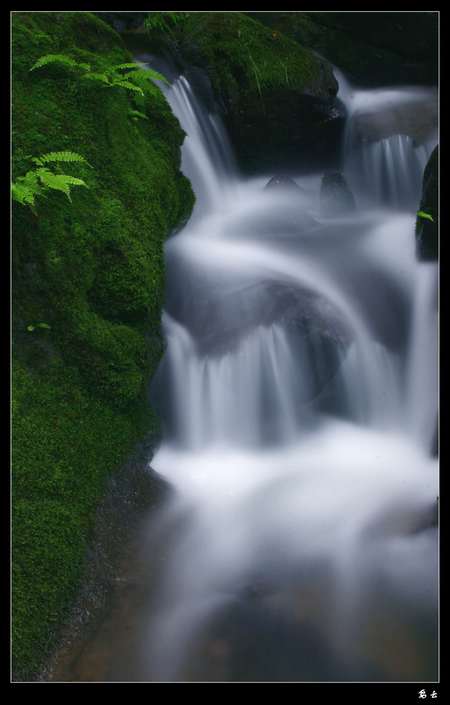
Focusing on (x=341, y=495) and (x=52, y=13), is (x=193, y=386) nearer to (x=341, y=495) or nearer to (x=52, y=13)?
(x=341, y=495)

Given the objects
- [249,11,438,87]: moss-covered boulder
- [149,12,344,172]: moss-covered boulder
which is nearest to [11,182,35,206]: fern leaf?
[149,12,344,172]: moss-covered boulder

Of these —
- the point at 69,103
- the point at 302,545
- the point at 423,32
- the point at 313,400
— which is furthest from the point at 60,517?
the point at 423,32

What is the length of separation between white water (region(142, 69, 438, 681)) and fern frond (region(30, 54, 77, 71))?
227 centimetres

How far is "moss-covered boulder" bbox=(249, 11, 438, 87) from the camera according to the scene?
1257 centimetres

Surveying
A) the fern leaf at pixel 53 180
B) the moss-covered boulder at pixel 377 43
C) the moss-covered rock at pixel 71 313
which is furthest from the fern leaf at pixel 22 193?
the moss-covered boulder at pixel 377 43

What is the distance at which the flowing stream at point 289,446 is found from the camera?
4.12 m

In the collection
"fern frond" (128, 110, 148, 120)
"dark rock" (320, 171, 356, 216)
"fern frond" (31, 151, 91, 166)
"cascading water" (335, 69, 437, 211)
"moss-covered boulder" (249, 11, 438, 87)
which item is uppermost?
"moss-covered boulder" (249, 11, 438, 87)

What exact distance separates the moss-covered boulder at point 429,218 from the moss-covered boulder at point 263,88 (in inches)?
126

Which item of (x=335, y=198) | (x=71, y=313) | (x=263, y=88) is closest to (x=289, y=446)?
(x=71, y=313)

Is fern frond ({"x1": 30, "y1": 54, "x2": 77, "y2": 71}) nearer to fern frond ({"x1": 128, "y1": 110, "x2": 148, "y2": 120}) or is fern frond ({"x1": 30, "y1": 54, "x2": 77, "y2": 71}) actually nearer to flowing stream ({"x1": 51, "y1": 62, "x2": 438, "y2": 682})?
fern frond ({"x1": 128, "y1": 110, "x2": 148, "y2": 120})

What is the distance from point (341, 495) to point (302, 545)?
0.74 m

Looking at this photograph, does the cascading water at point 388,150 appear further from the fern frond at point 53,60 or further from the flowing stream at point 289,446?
the fern frond at point 53,60

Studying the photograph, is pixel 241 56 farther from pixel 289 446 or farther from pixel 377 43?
pixel 289 446
